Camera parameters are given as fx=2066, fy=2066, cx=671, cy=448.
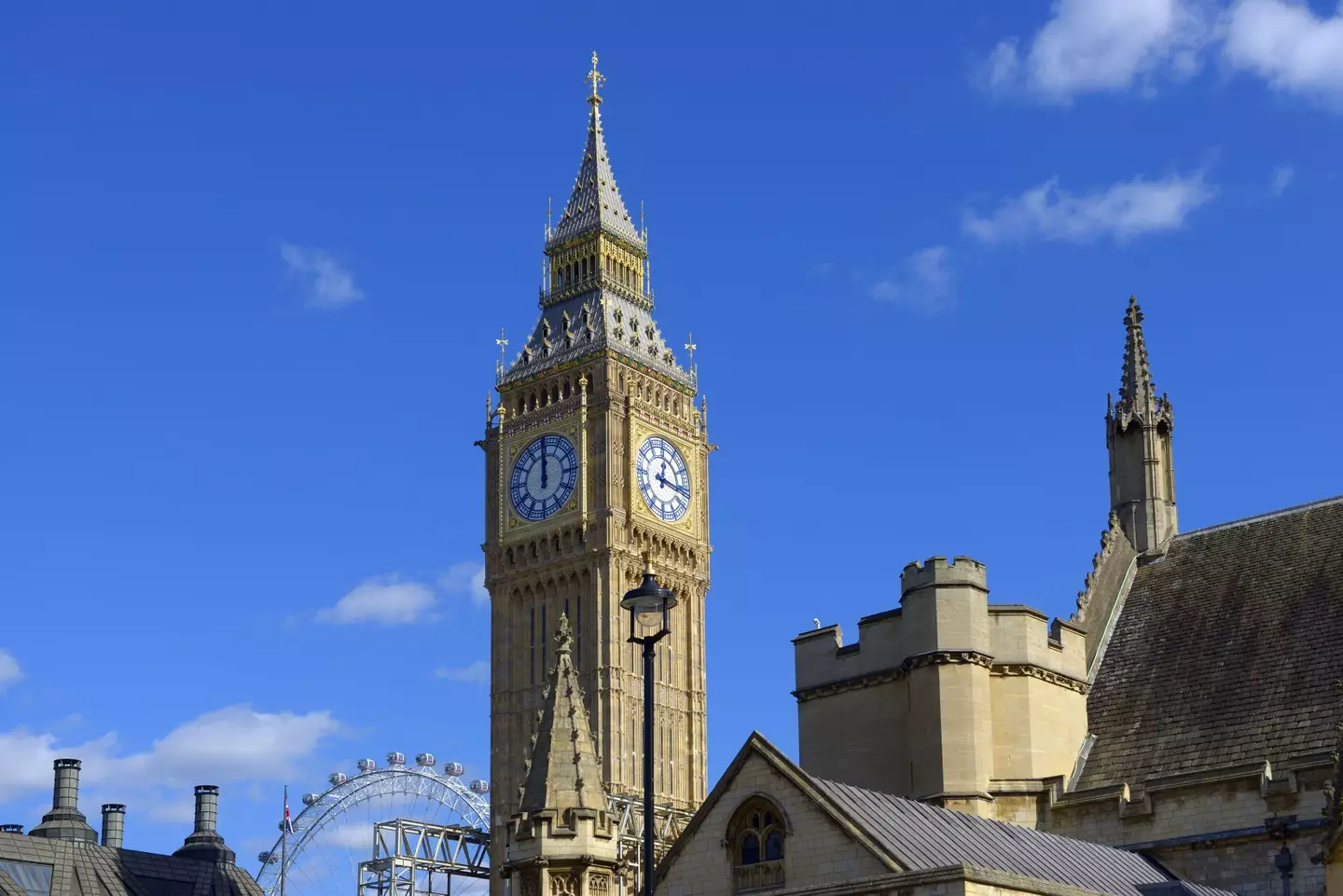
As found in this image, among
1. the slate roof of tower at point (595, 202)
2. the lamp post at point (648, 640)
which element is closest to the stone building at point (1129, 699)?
the lamp post at point (648, 640)

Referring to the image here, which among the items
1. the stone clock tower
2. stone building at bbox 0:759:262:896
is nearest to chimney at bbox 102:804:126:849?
stone building at bbox 0:759:262:896

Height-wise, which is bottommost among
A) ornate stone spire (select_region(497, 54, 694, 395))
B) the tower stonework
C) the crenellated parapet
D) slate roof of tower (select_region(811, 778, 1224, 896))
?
slate roof of tower (select_region(811, 778, 1224, 896))

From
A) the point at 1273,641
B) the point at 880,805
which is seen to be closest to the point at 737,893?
the point at 880,805

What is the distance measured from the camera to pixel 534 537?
109 metres

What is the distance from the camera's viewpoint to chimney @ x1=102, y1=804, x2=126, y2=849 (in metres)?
74.8

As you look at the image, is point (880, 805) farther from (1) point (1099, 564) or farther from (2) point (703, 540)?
Result: (2) point (703, 540)

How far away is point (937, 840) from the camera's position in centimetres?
3528

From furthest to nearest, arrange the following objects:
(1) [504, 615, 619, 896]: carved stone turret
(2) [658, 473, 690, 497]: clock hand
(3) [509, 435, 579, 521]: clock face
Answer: (2) [658, 473, 690, 497]: clock hand < (3) [509, 435, 579, 521]: clock face < (1) [504, 615, 619, 896]: carved stone turret

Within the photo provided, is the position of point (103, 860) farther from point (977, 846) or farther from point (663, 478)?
point (663, 478)

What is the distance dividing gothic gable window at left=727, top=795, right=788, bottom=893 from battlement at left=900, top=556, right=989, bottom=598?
1067 centimetres

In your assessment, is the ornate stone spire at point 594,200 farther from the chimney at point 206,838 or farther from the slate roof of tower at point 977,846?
the slate roof of tower at point 977,846

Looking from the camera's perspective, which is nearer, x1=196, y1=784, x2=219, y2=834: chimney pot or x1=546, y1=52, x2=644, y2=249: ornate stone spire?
x1=196, y1=784, x2=219, y2=834: chimney pot

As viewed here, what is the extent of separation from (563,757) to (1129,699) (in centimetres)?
1702

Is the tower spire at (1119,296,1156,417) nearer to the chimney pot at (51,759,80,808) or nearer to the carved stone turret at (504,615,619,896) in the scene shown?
the carved stone turret at (504,615,619,896)
